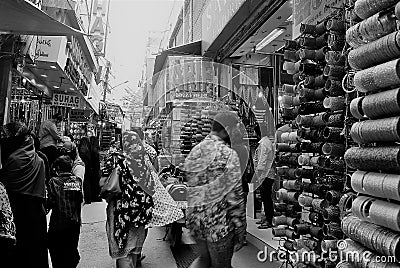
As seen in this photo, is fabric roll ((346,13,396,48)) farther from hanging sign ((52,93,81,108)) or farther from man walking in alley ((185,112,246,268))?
hanging sign ((52,93,81,108))

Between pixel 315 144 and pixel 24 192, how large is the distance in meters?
2.57

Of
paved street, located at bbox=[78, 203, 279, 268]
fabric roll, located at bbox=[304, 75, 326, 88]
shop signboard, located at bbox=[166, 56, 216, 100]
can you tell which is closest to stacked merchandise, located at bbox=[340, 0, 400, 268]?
fabric roll, located at bbox=[304, 75, 326, 88]

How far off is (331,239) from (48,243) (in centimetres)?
279

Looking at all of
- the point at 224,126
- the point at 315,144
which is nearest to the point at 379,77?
the point at 315,144

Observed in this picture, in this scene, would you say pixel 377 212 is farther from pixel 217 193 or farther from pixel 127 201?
pixel 127 201

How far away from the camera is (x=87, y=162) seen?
898cm

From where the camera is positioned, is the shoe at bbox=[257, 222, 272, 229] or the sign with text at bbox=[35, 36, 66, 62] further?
the sign with text at bbox=[35, 36, 66, 62]

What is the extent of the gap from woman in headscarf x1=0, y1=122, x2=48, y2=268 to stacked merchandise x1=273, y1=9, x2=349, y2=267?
2.26 metres

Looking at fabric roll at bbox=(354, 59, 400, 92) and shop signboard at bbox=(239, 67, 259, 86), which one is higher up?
shop signboard at bbox=(239, 67, 259, 86)

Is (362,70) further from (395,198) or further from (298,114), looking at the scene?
(298,114)

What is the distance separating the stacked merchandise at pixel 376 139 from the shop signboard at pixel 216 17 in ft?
12.9

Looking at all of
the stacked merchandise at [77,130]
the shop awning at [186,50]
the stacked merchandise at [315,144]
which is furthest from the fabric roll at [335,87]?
the stacked merchandise at [77,130]

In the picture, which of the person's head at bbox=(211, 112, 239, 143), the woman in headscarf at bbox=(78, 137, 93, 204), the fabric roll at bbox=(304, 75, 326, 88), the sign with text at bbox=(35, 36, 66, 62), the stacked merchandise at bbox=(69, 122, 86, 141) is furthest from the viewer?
the stacked merchandise at bbox=(69, 122, 86, 141)

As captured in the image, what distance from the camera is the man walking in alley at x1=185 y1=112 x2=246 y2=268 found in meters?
2.87
